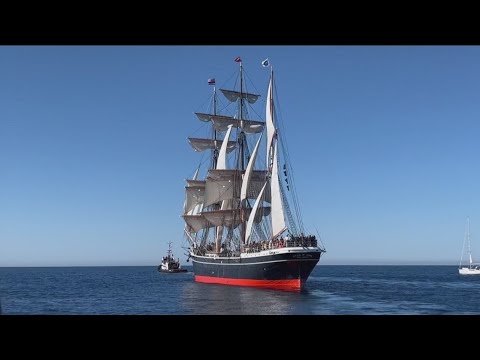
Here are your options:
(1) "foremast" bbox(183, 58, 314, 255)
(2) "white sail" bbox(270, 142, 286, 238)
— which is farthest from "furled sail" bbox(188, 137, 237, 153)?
(2) "white sail" bbox(270, 142, 286, 238)

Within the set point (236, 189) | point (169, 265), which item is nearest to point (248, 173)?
point (236, 189)

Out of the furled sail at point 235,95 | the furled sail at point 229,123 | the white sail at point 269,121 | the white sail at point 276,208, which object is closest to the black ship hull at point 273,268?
the white sail at point 276,208

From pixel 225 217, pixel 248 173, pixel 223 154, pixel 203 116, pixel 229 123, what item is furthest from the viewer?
pixel 203 116

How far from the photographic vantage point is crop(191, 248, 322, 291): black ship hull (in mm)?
44156

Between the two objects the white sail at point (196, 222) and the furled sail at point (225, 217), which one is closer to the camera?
the furled sail at point (225, 217)

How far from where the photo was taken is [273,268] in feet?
150

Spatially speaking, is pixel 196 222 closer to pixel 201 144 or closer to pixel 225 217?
pixel 225 217

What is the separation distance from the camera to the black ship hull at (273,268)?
44156mm

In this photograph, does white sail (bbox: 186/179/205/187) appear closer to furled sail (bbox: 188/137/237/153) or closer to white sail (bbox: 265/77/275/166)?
furled sail (bbox: 188/137/237/153)

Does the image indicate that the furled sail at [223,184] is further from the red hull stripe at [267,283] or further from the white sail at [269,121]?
the white sail at [269,121]

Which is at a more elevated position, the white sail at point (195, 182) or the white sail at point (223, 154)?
the white sail at point (223, 154)
